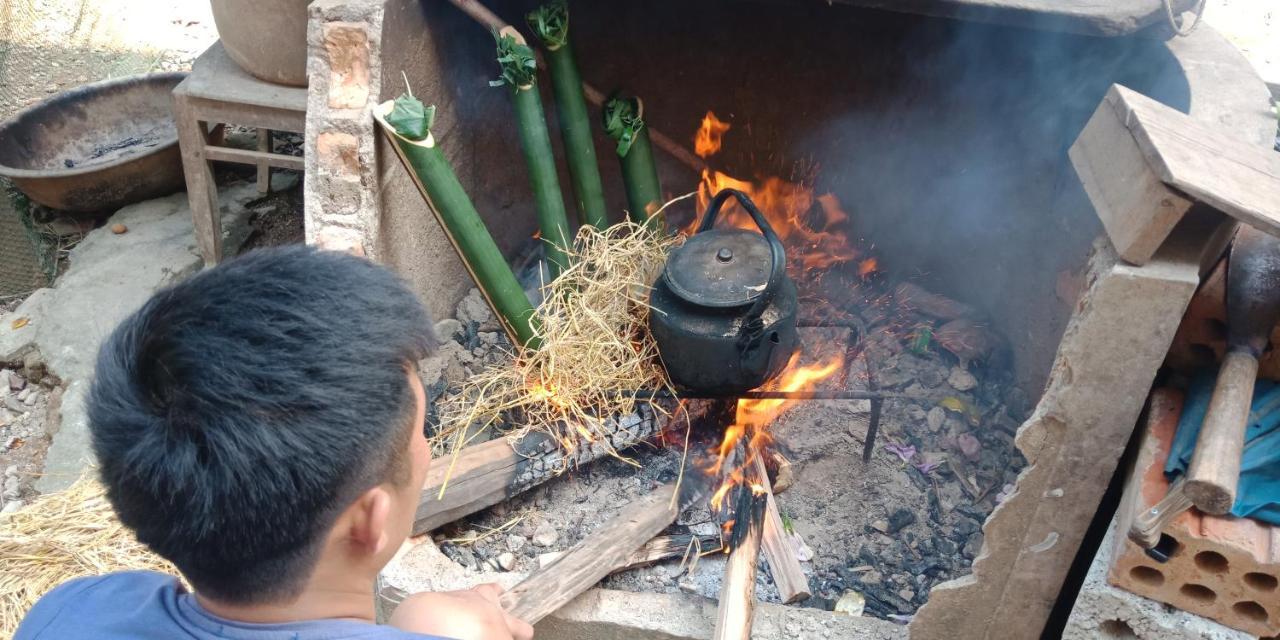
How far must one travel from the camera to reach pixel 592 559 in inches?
112

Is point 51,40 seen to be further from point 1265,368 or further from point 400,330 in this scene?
point 1265,368

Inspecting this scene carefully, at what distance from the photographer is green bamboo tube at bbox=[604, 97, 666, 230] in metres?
3.70

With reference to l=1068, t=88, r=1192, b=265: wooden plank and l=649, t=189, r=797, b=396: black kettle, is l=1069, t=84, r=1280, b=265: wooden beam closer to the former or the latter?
l=1068, t=88, r=1192, b=265: wooden plank

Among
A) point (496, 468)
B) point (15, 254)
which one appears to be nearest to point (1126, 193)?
point (496, 468)

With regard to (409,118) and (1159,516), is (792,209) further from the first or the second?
(1159,516)

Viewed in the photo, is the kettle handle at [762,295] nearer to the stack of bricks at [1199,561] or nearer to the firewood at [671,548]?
the firewood at [671,548]

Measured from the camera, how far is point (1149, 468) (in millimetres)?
2031

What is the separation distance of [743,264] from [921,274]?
1.57 m

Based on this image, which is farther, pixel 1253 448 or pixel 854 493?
pixel 854 493

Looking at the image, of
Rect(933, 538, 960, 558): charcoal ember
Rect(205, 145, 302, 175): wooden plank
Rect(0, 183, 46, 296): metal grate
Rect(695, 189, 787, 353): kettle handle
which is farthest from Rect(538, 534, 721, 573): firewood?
Rect(0, 183, 46, 296): metal grate

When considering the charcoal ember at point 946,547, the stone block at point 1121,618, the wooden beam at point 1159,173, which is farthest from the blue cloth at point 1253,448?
the charcoal ember at point 946,547

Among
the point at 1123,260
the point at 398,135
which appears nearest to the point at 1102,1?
the point at 1123,260

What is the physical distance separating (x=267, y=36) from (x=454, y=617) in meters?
3.24

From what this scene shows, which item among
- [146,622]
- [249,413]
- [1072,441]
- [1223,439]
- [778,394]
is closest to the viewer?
[249,413]
